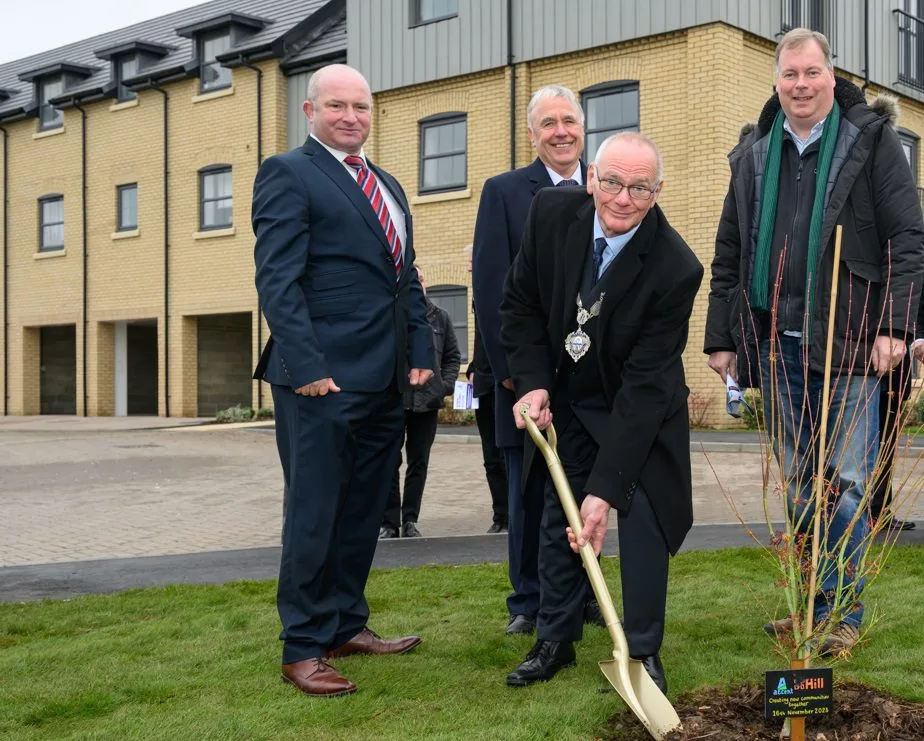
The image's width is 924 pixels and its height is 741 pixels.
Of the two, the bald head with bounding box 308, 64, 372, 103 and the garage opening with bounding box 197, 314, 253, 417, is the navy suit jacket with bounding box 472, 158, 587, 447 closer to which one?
the bald head with bounding box 308, 64, 372, 103

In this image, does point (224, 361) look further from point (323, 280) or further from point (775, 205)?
point (775, 205)

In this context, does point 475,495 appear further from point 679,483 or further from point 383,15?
point 383,15

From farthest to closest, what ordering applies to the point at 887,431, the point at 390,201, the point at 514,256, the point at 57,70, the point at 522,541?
the point at 57,70 < the point at 887,431 < the point at 514,256 < the point at 522,541 < the point at 390,201

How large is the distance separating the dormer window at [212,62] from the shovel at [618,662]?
2179 cm

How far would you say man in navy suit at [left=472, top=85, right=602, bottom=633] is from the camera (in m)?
4.66

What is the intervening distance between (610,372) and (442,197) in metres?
16.9

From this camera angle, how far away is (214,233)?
2391cm

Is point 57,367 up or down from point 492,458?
up

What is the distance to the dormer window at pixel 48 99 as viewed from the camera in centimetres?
2759

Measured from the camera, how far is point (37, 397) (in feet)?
94.7

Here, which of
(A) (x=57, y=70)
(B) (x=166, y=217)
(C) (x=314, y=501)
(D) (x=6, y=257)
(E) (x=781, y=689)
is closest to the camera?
(E) (x=781, y=689)

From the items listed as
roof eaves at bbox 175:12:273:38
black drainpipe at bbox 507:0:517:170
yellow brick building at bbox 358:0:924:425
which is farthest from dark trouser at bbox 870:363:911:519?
roof eaves at bbox 175:12:273:38

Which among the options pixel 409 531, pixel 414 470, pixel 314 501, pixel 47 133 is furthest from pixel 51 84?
pixel 314 501

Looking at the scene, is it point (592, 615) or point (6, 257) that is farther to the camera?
point (6, 257)
